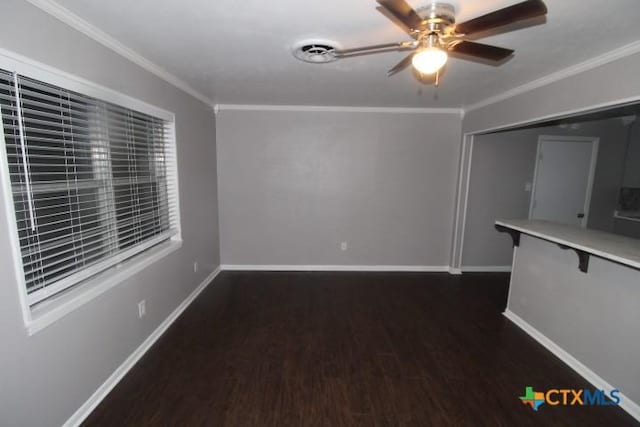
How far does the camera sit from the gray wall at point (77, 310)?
133 centimetres

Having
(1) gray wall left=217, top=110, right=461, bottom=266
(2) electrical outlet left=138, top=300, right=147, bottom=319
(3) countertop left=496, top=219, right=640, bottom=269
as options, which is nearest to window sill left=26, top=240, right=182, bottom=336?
(2) electrical outlet left=138, top=300, right=147, bottom=319

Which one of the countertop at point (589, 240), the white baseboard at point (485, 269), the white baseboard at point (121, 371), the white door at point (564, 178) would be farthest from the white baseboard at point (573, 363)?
the white baseboard at point (121, 371)

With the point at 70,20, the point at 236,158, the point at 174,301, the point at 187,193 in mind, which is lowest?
the point at 174,301

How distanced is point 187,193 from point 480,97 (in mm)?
3489

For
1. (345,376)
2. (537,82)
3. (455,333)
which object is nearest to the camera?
(345,376)

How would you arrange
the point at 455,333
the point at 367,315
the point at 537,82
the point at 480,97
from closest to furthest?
the point at 537,82 → the point at 455,333 → the point at 367,315 → the point at 480,97

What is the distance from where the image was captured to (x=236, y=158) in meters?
4.09

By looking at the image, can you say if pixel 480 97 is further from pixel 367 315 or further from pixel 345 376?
pixel 345 376

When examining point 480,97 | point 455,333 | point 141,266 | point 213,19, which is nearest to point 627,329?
point 455,333

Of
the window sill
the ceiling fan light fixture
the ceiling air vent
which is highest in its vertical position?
the ceiling air vent

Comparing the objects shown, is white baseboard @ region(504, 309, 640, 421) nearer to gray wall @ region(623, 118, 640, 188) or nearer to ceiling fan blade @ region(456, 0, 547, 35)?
ceiling fan blade @ region(456, 0, 547, 35)

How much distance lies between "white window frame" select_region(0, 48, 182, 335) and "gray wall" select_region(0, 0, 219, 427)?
0.03 meters

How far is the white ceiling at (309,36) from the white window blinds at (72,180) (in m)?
0.54

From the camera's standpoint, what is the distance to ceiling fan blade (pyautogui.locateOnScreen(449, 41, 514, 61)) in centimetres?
145
